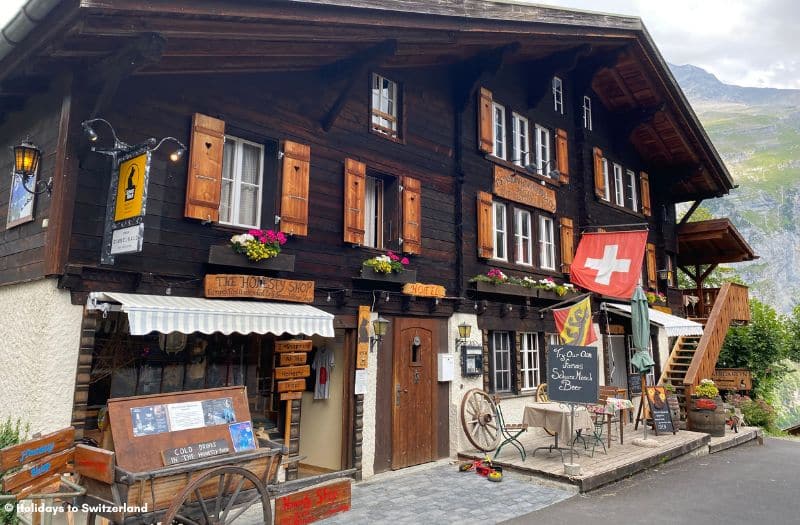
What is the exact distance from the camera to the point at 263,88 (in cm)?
844

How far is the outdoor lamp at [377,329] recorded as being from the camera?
9305 mm

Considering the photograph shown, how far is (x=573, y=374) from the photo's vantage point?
30.6 feet

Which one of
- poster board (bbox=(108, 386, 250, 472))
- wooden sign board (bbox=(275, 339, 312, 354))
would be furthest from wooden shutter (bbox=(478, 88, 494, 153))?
poster board (bbox=(108, 386, 250, 472))

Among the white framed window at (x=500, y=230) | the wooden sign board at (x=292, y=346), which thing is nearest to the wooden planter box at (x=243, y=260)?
the wooden sign board at (x=292, y=346)

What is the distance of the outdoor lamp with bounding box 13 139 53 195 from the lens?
6672 mm

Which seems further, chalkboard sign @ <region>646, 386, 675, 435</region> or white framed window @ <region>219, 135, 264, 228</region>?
chalkboard sign @ <region>646, 386, 675, 435</region>

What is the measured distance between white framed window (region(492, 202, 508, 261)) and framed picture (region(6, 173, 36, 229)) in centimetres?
874

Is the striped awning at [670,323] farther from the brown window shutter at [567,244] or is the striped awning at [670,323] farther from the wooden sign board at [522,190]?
the wooden sign board at [522,190]

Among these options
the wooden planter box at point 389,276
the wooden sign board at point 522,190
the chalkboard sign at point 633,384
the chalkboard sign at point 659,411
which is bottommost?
the chalkboard sign at point 659,411

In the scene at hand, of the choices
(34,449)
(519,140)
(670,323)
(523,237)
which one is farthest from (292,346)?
(670,323)

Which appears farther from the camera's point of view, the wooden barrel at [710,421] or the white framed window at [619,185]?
the white framed window at [619,185]

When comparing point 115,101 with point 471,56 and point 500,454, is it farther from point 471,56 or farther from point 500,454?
point 500,454

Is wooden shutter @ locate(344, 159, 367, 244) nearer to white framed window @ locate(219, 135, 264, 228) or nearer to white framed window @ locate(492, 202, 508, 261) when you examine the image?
white framed window @ locate(219, 135, 264, 228)

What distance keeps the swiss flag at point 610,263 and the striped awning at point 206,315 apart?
25.7 feet
